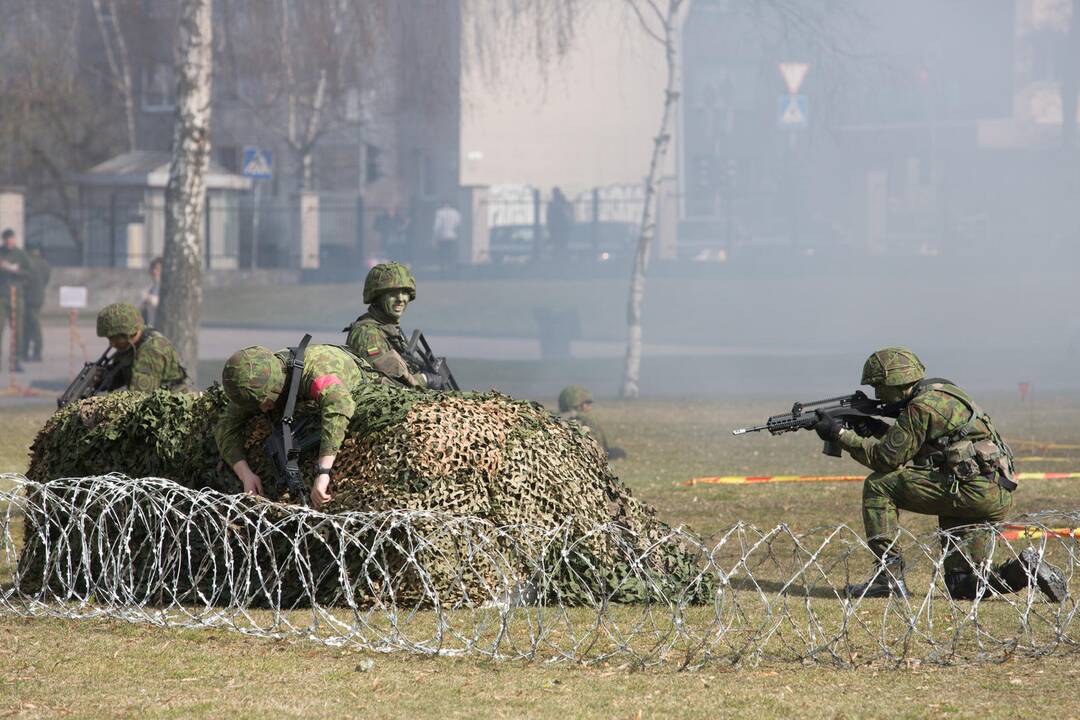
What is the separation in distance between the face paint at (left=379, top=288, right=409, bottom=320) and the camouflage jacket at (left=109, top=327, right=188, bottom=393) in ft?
6.70

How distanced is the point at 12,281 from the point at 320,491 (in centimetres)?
1972

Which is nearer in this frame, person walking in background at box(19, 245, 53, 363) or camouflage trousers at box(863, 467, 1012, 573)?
camouflage trousers at box(863, 467, 1012, 573)

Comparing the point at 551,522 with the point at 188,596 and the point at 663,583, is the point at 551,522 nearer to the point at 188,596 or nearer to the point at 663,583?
the point at 663,583

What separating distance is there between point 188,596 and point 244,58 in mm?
36727

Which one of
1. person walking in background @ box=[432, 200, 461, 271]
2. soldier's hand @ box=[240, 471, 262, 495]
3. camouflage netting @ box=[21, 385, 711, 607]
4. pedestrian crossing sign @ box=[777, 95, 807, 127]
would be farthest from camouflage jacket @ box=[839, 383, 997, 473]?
person walking in background @ box=[432, 200, 461, 271]

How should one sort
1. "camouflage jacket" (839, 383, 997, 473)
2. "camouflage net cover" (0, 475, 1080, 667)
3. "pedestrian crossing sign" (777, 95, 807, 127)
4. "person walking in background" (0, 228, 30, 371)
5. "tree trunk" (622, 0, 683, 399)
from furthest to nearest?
1. "pedestrian crossing sign" (777, 95, 807, 127)
2. "person walking in background" (0, 228, 30, 371)
3. "tree trunk" (622, 0, 683, 399)
4. "camouflage jacket" (839, 383, 997, 473)
5. "camouflage net cover" (0, 475, 1080, 667)

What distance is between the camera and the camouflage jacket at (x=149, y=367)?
11562 millimetres

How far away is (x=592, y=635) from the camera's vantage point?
7.93 metres

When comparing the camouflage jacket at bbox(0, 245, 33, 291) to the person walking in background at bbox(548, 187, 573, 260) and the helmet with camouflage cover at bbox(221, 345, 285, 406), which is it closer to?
the person walking in background at bbox(548, 187, 573, 260)

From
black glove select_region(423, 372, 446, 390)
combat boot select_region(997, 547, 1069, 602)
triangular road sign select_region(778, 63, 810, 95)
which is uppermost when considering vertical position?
triangular road sign select_region(778, 63, 810, 95)

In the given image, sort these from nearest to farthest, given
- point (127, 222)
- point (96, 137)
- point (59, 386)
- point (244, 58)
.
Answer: point (59, 386) < point (127, 222) < point (244, 58) < point (96, 137)

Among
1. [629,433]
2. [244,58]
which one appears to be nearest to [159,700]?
[629,433]

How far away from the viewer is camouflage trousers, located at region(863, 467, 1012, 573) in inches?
350

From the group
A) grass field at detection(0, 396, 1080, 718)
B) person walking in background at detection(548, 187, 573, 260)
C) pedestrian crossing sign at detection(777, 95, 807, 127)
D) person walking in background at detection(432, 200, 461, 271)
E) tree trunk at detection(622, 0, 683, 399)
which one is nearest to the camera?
grass field at detection(0, 396, 1080, 718)
